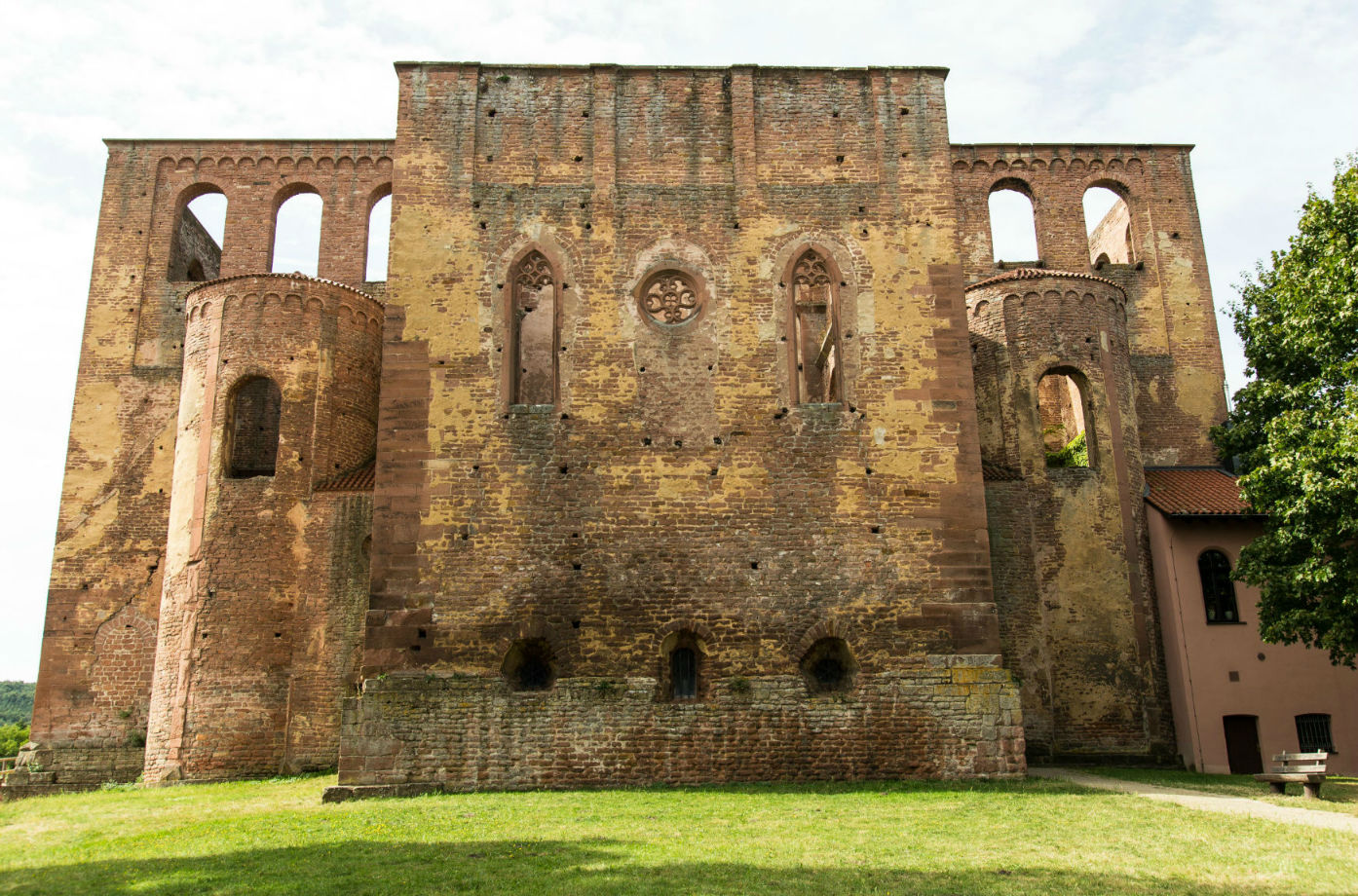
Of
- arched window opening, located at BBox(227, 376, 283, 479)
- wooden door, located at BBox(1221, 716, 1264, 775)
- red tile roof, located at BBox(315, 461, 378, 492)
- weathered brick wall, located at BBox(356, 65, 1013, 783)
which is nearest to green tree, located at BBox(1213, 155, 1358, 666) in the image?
wooden door, located at BBox(1221, 716, 1264, 775)

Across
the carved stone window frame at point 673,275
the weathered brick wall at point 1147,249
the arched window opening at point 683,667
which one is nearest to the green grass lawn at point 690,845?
the arched window opening at point 683,667

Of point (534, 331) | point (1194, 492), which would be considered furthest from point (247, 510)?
point (1194, 492)

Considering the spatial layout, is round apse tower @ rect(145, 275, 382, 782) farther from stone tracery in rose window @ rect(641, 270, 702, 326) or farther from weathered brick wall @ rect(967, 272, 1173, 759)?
weathered brick wall @ rect(967, 272, 1173, 759)

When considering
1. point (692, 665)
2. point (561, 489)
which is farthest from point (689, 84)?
point (692, 665)

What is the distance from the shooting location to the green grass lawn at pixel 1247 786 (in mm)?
12219

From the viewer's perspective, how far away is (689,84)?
55.2 feet

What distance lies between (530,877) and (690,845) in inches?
69.8

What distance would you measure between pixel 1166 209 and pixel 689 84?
13066 millimetres

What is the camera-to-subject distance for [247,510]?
56.4 feet

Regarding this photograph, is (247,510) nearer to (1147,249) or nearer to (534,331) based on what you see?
(534,331)

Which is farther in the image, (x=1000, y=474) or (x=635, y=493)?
(x=1000, y=474)

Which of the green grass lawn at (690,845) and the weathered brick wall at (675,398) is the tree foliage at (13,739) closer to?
the green grass lawn at (690,845)

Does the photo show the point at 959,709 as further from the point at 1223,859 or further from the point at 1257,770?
the point at 1257,770

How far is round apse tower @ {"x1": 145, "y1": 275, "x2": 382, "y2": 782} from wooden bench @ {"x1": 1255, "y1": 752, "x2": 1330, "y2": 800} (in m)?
14.6
